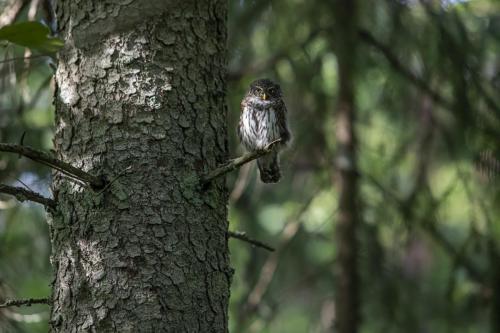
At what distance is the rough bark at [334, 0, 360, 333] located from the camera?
14.8 feet

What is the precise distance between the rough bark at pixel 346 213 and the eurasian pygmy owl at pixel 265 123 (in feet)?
1.90

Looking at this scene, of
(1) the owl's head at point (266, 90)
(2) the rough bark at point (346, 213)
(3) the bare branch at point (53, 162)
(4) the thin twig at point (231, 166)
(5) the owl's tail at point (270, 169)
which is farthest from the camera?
(2) the rough bark at point (346, 213)

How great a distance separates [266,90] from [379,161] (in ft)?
5.73

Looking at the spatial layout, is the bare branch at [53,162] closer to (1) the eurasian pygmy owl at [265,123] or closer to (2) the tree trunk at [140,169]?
(2) the tree trunk at [140,169]

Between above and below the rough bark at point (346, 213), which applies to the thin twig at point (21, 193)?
below

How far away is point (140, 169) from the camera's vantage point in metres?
2.38

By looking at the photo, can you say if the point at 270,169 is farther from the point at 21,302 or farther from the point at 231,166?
the point at 21,302

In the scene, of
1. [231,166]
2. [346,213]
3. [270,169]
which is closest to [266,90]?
[270,169]

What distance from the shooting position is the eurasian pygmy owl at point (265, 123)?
3.87m

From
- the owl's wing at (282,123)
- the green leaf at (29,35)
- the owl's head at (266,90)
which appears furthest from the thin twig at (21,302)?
the owl's head at (266,90)

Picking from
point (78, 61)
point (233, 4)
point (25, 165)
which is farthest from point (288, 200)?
point (78, 61)

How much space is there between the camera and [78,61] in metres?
2.52

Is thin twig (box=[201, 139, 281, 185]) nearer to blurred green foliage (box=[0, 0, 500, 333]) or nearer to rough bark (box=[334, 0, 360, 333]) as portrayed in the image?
blurred green foliage (box=[0, 0, 500, 333])

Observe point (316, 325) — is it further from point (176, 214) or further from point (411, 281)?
point (176, 214)
